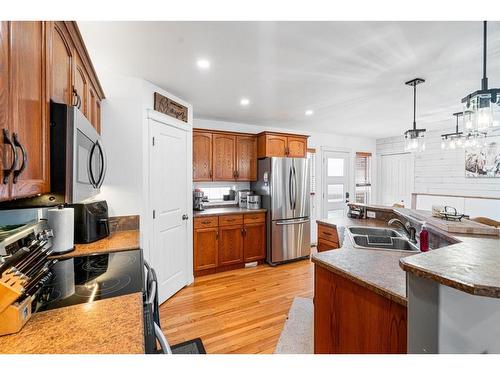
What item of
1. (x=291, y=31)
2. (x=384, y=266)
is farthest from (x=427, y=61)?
(x=384, y=266)

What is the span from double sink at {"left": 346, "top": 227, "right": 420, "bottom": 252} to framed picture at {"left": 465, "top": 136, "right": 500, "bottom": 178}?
2.80 meters

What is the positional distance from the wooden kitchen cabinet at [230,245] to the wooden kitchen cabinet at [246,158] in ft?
2.85

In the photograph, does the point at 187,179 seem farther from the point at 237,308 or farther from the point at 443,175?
the point at 443,175

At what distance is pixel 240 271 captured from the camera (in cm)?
360

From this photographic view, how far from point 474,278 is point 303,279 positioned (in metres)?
2.81

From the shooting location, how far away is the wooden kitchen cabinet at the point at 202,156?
3641mm

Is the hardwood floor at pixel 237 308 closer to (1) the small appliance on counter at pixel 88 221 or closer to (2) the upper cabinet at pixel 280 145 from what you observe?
(1) the small appliance on counter at pixel 88 221

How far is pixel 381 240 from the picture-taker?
7.27 ft

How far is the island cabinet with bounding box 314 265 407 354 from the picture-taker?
1039mm

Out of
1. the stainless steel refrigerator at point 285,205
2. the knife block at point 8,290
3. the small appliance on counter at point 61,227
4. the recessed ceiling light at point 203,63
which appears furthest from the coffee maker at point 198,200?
the knife block at point 8,290

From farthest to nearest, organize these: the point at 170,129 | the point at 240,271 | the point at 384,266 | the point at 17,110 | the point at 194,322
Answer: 1. the point at 240,271
2. the point at 170,129
3. the point at 194,322
4. the point at 384,266
5. the point at 17,110

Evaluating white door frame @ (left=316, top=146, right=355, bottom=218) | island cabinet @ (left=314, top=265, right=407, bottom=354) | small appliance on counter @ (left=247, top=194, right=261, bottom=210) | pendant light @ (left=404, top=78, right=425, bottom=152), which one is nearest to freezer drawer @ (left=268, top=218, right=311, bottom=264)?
small appliance on counter @ (left=247, top=194, right=261, bottom=210)

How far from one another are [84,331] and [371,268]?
50.6 inches

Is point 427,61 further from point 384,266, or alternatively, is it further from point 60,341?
point 60,341
